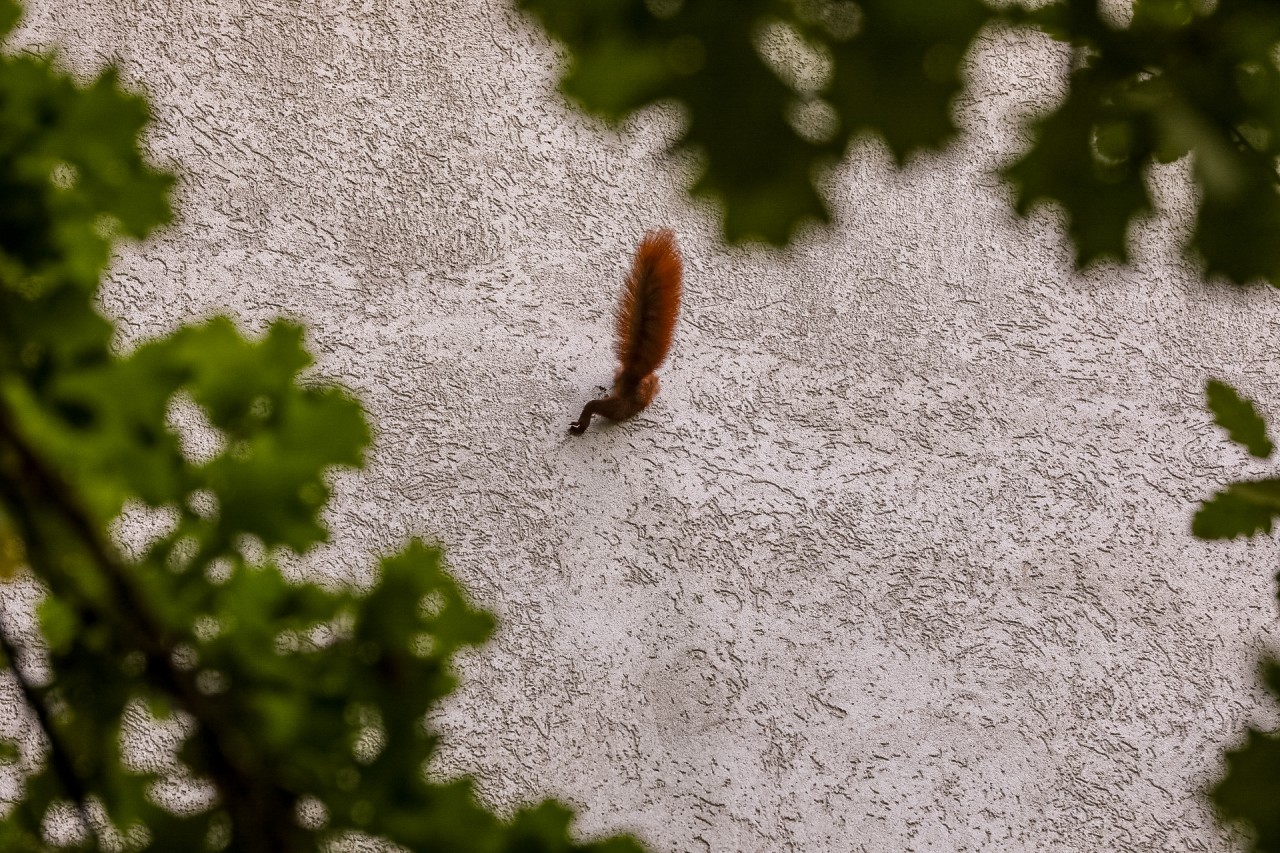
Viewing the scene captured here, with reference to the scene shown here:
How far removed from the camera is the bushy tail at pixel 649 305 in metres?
1.65

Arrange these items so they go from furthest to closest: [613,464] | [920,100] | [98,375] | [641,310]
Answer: [613,464] < [641,310] < [98,375] < [920,100]

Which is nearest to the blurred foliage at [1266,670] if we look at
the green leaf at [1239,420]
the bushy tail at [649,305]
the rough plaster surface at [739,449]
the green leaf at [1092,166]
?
the green leaf at [1239,420]

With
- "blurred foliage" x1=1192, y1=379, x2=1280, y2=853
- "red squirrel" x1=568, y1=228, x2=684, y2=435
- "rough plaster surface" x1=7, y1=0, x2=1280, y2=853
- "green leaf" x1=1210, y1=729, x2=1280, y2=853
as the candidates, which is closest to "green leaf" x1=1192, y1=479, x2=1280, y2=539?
"blurred foliage" x1=1192, y1=379, x2=1280, y2=853

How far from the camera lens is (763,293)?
2.29 metres

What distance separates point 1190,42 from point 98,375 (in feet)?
1.34

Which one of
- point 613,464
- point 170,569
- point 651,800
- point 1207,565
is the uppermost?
point 170,569

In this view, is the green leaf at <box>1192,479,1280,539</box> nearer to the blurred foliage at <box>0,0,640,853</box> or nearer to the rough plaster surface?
the blurred foliage at <box>0,0,640,853</box>

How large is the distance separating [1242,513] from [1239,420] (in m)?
0.05

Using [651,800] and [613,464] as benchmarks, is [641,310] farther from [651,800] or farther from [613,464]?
[651,800]

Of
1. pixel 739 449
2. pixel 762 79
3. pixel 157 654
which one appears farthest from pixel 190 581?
pixel 739 449

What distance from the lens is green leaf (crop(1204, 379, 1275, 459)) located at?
19.0 inches

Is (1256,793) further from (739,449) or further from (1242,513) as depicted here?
(739,449)

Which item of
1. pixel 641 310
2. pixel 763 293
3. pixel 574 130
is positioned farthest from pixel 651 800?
pixel 574 130

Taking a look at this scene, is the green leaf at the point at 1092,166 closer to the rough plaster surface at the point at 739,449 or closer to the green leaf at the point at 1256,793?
the green leaf at the point at 1256,793
